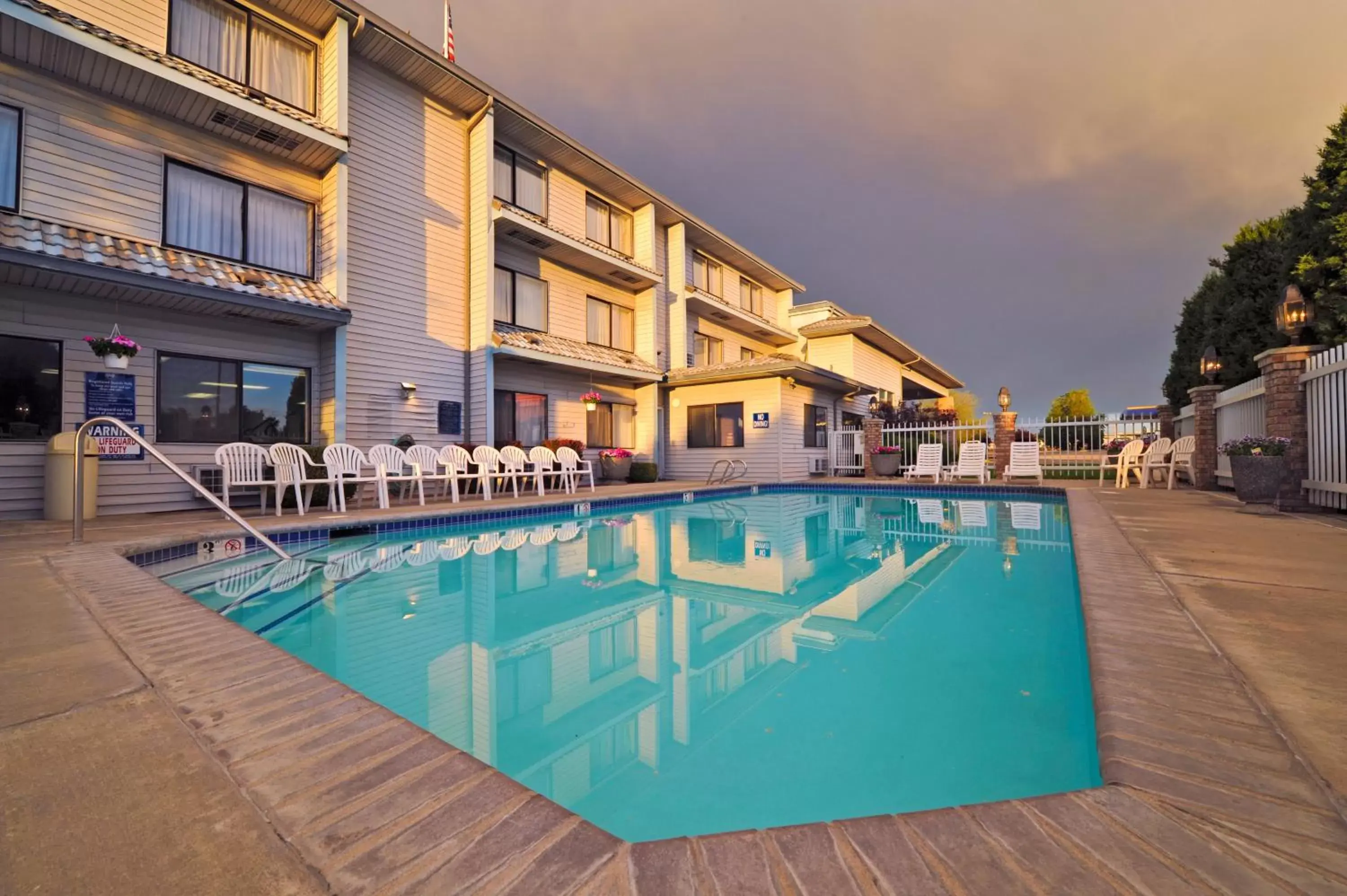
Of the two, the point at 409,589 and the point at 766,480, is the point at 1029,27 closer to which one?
the point at 766,480

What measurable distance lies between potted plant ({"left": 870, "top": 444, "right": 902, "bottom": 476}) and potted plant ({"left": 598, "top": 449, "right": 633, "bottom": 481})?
21.1 feet

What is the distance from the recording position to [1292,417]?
6332mm

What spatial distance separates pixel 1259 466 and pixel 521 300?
11852 mm

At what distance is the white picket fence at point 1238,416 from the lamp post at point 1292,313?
2.19 feet

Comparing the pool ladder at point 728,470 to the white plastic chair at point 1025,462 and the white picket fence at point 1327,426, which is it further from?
the white picket fence at point 1327,426

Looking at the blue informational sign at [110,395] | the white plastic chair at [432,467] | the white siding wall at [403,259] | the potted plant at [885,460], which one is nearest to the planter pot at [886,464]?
the potted plant at [885,460]

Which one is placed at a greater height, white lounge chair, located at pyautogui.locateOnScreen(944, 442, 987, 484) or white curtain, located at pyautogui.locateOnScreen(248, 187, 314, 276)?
white curtain, located at pyautogui.locateOnScreen(248, 187, 314, 276)

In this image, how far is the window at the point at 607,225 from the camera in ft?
43.7

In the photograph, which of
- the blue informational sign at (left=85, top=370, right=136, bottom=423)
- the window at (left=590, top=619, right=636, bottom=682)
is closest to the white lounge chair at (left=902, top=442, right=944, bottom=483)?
the window at (left=590, top=619, right=636, bottom=682)

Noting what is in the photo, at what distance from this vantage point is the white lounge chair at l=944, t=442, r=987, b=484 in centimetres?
1204

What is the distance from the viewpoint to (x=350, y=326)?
348 inches

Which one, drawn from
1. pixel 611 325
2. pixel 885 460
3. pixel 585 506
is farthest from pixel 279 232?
pixel 885 460

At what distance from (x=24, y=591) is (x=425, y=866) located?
3608 mm

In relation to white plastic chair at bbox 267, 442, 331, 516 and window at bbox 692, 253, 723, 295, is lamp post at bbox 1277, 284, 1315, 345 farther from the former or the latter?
white plastic chair at bbox 267, 442, 331, 516
